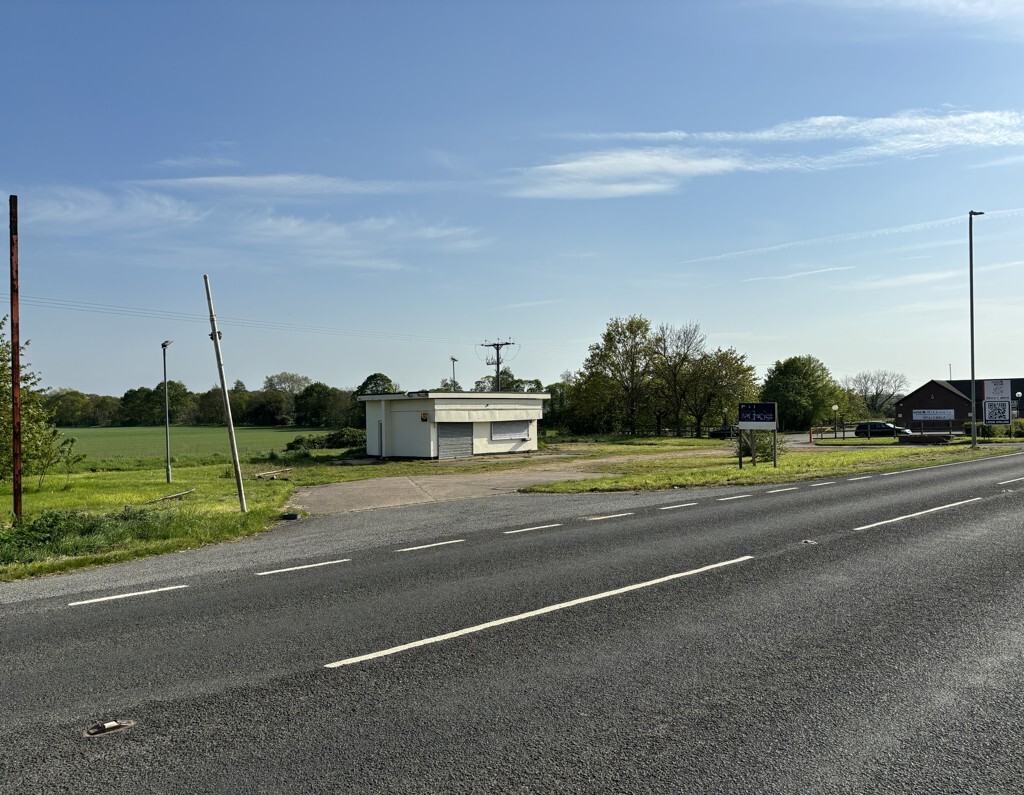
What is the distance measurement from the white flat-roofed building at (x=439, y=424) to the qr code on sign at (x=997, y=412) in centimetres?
2945

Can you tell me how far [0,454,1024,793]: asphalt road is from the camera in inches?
A: 166

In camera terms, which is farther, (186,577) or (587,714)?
(186,577)

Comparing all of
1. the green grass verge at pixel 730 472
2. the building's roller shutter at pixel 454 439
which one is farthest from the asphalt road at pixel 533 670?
the building's roller shutter at pixel 454 439

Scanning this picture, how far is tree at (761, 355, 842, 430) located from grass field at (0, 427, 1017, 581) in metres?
42.4

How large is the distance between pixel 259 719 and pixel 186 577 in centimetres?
543

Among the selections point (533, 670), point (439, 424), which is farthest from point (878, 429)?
point (533, 670)

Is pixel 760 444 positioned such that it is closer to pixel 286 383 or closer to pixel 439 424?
pixel 439 424

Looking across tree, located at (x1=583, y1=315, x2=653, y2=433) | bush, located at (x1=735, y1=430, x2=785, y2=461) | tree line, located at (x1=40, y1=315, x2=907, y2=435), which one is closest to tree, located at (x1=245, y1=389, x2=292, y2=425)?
tree line, located at (x1=40, y1=315, x2=907, y2=435)

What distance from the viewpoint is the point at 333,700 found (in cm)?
522

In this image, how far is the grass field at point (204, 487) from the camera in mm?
12016

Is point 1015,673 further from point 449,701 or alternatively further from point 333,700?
point 333,700

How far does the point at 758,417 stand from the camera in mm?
26531

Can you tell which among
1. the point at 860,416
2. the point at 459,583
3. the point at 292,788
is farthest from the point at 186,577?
the point at 860,416

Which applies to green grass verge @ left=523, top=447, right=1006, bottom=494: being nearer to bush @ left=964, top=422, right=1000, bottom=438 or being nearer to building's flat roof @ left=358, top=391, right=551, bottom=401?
building's flat roof @ left=358, top=391, right=551, bottom=401
